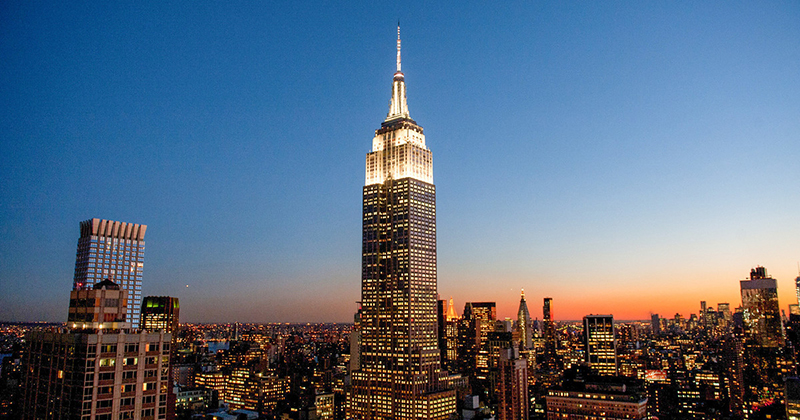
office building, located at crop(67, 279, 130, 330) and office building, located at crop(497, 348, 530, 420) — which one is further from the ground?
office building, located at crop(67, 279, 130, 330)

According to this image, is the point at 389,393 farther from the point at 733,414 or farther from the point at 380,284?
the point at 733,414

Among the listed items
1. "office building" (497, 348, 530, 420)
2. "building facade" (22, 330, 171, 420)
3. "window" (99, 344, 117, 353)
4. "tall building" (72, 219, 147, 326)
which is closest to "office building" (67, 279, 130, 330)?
"building facade" (22, 330, 171, 420)

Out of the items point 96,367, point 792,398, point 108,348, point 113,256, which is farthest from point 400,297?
point 96,367

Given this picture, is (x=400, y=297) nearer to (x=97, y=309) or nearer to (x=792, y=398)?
(x=792, y=398)

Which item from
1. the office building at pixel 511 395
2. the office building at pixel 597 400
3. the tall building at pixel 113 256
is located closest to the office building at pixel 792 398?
the office building at pixel 597 400

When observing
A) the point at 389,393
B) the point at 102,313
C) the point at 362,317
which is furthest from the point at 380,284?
the point at 102,313

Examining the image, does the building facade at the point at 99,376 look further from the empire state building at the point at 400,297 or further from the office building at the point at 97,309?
the empire state building at the point at 400,297

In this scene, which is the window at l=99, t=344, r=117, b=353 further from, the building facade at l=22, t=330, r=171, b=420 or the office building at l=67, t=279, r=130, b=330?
the office building at l=67, t=279, r=130, b=330
